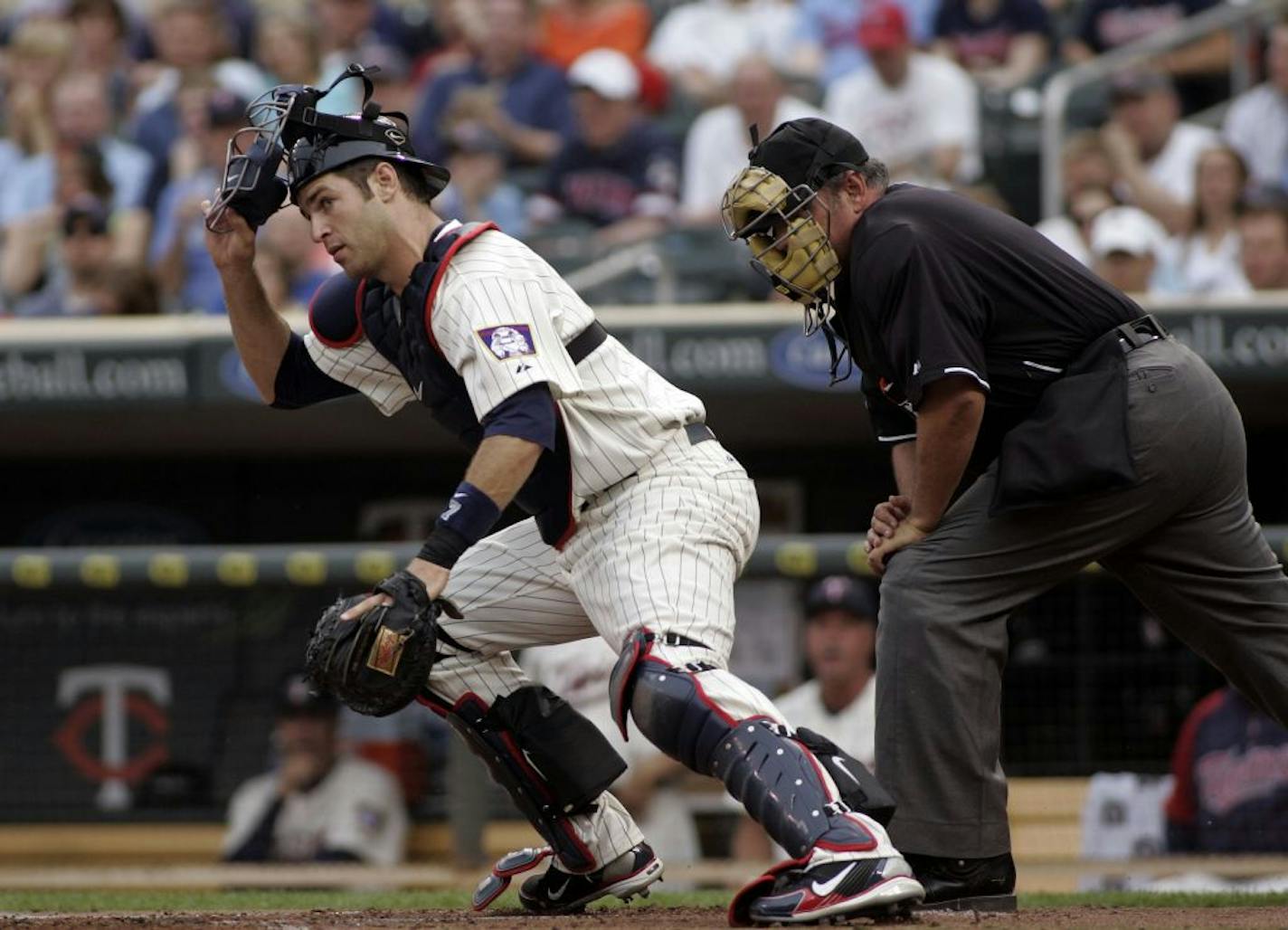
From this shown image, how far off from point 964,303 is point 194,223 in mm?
5523

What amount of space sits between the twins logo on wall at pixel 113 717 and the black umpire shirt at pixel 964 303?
4381 mm

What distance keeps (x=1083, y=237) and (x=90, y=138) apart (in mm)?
4669

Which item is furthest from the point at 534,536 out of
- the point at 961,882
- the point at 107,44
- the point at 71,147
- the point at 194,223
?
the point at 107,44

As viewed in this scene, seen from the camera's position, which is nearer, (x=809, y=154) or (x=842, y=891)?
(x=842, y=891)

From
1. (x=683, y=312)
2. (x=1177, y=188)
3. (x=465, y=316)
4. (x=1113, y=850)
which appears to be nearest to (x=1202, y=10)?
(x=1177, y=188)

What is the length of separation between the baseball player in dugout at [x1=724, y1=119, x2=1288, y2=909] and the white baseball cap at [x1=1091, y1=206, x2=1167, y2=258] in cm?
360

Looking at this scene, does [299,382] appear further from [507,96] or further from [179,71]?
[179,71]

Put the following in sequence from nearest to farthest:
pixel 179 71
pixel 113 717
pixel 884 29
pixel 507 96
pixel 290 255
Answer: pixel 113 717, pixel 290 255, pixel 884 29, pixel 507 96, pixel 179 71

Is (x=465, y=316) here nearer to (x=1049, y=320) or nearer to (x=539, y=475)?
(x=539, y=475)

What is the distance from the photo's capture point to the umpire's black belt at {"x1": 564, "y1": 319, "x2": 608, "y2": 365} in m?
3.90

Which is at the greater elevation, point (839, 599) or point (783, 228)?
point (783, 228)

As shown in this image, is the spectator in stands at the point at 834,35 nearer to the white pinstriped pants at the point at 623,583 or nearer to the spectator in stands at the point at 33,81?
the spectator in stands at the point at 33,81

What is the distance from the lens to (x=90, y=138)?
9531mm

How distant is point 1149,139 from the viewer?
28.3 feet
